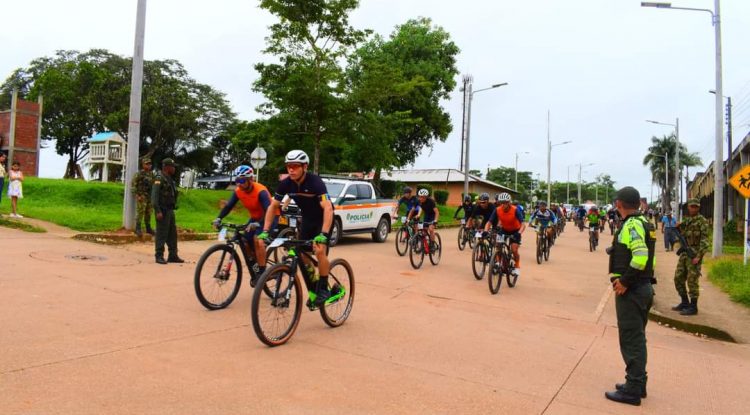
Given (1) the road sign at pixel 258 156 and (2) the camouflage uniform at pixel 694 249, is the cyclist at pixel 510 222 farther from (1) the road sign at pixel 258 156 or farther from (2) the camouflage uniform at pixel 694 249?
(1) the road sign at pixel 258 156

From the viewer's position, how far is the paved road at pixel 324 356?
13.0 feet

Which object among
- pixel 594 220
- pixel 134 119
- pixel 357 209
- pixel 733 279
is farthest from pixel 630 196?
pixel 594 220

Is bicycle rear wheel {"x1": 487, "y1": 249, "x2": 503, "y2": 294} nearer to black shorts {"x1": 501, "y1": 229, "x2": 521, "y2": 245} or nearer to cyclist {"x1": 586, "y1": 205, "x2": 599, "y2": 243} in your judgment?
black shorts {"x1": 501, "y1": 229, "x2": 521, "y2": 245}

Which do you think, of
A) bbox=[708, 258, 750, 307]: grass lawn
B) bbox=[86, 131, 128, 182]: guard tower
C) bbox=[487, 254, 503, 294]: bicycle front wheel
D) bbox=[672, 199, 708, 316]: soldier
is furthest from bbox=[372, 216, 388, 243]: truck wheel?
bbox=[86, 131, 128, 182]: guard tower

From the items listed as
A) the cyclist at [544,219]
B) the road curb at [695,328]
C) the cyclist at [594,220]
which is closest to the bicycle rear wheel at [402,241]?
the cyclist at [544,219]

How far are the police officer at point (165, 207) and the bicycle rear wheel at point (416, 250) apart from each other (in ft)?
15.8

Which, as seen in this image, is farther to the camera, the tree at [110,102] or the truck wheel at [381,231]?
the tree at [110,102]

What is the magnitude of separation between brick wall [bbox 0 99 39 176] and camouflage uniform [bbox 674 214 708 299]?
102 ft

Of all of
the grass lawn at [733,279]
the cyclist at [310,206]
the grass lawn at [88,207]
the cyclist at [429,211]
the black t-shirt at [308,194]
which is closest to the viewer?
the cyclist at [310,206]

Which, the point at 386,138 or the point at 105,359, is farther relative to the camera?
the point at 386,138

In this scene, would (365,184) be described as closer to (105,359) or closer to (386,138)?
(386,138)

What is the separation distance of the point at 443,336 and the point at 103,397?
3.65 m

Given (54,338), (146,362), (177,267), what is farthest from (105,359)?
(177,267)

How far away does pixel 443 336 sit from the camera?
246 inches
